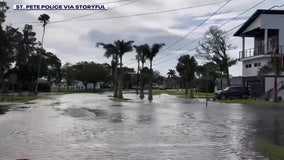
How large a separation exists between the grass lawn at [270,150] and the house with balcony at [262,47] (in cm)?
4574

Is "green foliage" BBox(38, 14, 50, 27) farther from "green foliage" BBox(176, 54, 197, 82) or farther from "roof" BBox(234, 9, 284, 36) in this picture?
"roof" BBox(234, 9, 284, 36)

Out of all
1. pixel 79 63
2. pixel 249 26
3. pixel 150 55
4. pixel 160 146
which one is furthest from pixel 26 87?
pixel 160 146

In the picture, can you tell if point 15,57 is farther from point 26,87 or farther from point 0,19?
point 0,19

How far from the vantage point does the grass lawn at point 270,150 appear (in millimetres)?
12441

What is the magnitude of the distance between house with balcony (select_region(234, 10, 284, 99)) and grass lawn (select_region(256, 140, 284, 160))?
45739 millimetres

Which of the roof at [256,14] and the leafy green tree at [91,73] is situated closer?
the roof at [256,14]

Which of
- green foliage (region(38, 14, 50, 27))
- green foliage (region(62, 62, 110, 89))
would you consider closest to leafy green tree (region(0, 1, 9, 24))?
green foliage (region(38, 14, 50, 27))

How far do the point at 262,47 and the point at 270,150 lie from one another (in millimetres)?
55221

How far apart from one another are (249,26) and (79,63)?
332 feet

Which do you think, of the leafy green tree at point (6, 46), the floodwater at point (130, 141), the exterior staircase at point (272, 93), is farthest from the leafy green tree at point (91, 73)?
the floodwater at point (130, 141)

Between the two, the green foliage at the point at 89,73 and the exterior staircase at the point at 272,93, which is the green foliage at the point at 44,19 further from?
the green foliage at the point at 89,73

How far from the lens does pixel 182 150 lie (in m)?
13.7

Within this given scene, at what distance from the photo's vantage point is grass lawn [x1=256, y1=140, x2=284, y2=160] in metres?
12.4

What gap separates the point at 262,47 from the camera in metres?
67.1
